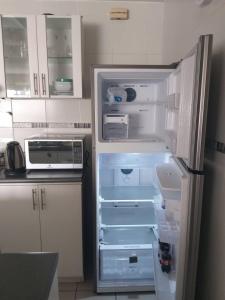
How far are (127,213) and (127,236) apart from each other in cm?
19

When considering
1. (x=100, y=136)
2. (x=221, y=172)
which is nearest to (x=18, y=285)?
(x=221, y=172)

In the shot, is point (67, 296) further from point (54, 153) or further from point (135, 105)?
point (135, 105)

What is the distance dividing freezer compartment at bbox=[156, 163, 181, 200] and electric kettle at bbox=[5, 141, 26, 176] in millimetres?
1181

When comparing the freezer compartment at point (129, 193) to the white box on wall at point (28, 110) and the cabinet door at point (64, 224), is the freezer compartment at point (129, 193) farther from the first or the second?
the white box on wall at point (28, 110)

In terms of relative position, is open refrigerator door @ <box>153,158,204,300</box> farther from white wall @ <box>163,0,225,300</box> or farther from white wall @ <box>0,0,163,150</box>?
white wall @ <box>0,0,163,150</box>

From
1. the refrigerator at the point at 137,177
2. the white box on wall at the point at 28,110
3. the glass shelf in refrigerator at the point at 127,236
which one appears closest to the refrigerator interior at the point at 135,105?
the refrigerator at the point at 137,177

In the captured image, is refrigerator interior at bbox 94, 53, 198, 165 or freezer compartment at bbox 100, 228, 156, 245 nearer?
refrigerator interior at bbox 94, 53, 198, 165

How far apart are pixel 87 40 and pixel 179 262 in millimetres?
1950

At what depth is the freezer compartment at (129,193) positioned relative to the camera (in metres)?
1.89

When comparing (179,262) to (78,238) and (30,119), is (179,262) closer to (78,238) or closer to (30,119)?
(78,238)

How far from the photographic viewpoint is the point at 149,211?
2.07 m

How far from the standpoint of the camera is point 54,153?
1948 millimetres

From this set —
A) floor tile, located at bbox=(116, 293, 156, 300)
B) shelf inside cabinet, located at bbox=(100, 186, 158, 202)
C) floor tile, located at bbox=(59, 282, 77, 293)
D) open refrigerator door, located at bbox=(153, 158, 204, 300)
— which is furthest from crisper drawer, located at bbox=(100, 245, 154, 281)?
open refrigerator door, located at bbox=(153, 158, 204, 300)

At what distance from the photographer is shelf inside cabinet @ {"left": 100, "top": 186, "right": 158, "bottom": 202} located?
1874 mm
